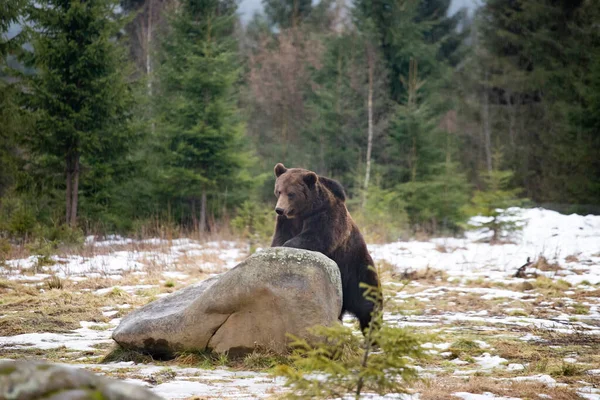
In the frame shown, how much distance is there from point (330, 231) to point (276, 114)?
24.3 metres

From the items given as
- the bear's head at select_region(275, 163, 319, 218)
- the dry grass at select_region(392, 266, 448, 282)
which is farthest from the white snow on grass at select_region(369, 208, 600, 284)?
the bear's head at select_region(275, 163, 319, 218)

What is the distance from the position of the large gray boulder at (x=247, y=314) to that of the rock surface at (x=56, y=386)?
3.82 metres

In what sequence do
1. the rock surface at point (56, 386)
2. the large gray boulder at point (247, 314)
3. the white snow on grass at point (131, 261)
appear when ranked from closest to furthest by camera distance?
the rock surface at point (56, 386) → the large gray boulder at point (247, 314) → the white snow on grass at point (131, 261)

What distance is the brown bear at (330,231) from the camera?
6.71 metres

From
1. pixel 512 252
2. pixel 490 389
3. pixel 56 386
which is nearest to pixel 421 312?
pixel 490 389

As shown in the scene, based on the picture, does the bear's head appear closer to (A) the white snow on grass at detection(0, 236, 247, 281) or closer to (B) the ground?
(B) the ground

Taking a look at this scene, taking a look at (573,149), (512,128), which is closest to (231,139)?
(573,149)

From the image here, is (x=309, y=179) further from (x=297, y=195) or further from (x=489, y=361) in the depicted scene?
(x=489, y=361)

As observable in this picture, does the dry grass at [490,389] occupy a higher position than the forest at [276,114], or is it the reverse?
the forest at [276,114]

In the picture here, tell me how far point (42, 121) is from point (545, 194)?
20.0 m

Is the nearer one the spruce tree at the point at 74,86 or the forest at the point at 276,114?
the spruce tree at the point at 74,86

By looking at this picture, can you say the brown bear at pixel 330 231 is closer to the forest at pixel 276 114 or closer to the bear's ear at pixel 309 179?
the bear's ear at pixel 309 179

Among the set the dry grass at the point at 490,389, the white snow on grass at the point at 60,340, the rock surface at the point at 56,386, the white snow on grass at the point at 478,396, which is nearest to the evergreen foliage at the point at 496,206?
the white snow on grass at the point at 60,340

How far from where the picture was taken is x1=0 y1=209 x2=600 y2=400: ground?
471 centimetres
